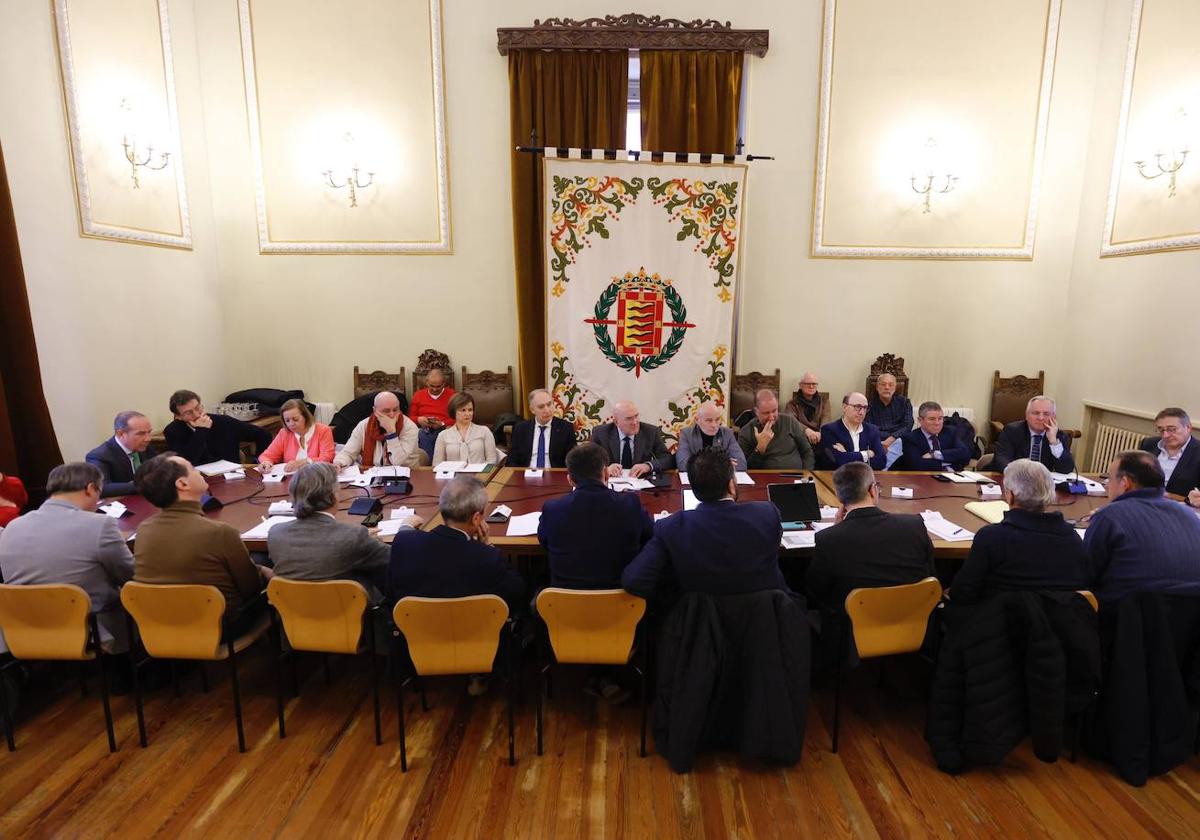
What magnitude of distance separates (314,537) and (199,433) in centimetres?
249

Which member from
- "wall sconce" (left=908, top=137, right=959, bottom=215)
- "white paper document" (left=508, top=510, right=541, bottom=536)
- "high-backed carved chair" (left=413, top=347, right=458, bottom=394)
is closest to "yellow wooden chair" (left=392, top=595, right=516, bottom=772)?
"white paper document" (left=508, top=510, right=541, bottom=536)

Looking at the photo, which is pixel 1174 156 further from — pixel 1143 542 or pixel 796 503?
pixel 796 503

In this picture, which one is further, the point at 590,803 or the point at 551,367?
the point at 551,367

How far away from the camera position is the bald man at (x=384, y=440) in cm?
455

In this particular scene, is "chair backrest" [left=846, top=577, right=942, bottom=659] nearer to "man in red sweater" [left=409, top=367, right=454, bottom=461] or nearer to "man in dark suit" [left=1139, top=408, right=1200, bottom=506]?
"man in dark suit" [left=1139, top=408, right=1200, bottom=506]

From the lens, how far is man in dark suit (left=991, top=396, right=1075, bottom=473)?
434 centimetres

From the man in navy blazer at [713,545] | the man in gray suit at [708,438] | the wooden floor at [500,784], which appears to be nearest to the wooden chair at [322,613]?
the wooden floor at [500,784]

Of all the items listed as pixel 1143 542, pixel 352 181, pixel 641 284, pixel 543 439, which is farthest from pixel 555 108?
pixel 1143 542

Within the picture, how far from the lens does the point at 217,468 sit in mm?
4242

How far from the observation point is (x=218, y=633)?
8.75 ft

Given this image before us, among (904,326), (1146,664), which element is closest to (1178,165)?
(904,326)

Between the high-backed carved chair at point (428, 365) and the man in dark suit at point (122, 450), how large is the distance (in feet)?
8.19

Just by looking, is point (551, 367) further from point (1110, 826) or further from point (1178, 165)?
point (1178, 165)

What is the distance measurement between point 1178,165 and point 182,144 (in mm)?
7858
